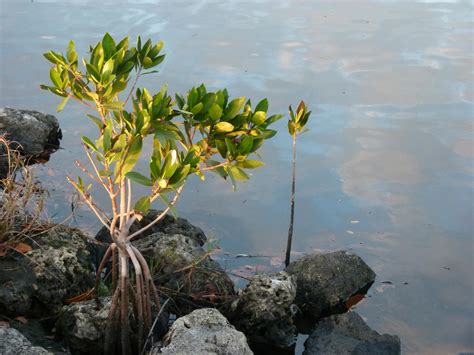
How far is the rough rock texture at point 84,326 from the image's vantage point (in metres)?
3.96

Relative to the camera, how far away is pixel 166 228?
213 inches

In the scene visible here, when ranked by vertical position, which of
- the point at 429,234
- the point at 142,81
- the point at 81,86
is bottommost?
the point at 429,234

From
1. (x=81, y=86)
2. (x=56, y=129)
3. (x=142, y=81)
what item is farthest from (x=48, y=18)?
(x=81, y=86)

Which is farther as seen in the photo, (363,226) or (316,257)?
(363,226)

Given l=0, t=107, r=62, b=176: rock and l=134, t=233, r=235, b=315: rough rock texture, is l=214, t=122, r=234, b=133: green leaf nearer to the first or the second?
l=134, t=233, r=235, b=315: rough rock texture

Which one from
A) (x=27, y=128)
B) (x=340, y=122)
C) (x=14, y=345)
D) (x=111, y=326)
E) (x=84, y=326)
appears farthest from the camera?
(x=340, y=122)

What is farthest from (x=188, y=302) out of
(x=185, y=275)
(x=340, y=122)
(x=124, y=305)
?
(x=340, y=122)

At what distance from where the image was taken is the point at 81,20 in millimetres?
11625

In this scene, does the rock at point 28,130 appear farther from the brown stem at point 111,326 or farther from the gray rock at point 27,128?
the brown stem at point 111,326

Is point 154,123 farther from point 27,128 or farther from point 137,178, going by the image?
point 27,128

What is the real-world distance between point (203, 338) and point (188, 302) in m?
1.00

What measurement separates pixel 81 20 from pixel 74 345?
337 inches

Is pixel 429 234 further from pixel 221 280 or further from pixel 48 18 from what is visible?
pixel 48 18

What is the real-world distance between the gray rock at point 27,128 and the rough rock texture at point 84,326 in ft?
11.0
